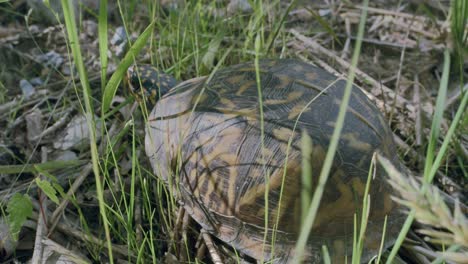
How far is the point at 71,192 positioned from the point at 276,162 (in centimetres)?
66

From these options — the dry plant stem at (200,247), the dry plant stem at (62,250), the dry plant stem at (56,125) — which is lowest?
the dry plant stem at (200,247)

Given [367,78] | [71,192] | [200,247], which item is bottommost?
[200,247]

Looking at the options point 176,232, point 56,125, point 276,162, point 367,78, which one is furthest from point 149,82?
point 367,78

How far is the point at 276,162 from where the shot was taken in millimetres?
1344

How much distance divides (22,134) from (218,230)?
924 mm

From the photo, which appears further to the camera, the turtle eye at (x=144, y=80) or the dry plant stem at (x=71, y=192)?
the turtle eye at (x=144, y=80)

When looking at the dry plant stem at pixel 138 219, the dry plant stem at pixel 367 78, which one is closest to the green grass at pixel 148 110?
the dry plant stem at pixel 138 219

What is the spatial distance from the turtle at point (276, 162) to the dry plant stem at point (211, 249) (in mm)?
40

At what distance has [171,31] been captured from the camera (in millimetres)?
2166

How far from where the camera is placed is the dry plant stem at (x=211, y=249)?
4.86ft

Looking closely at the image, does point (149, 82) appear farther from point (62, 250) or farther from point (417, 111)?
point (417, 111)

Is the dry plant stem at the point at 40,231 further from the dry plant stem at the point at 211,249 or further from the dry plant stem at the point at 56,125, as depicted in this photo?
the dry plant stem at the point at 211,249

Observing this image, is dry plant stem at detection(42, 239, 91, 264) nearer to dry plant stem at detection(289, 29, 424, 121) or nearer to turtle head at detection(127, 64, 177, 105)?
turtle head at detection(127, 64, 177, 105)

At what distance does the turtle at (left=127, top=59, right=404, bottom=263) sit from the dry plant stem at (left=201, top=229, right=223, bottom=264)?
0.04 meters
